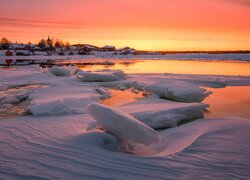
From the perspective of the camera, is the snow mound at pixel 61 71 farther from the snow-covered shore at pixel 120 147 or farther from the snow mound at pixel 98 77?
the snow-covered shore at pixel 120 147

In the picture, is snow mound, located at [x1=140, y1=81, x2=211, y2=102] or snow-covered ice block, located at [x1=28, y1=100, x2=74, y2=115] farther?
snow mound, located at [x1=140, y1=81, x2=211, y2=102]

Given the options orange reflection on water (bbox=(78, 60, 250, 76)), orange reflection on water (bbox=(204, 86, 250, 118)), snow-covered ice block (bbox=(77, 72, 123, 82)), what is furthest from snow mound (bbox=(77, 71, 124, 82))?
orange reflection on water (bbox=(78, 60, 250, 76))

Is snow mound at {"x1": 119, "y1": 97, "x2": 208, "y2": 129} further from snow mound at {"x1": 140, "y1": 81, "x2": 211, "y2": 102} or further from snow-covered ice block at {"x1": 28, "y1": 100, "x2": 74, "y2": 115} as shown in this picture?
snow mound at {"x1": 140, "y1": 81, "x2": 211, "y2": 102}

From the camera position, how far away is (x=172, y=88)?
286 inches

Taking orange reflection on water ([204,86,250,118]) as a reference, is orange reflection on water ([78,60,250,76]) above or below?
above

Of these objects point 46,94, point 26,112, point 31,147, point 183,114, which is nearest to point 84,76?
point 46,94

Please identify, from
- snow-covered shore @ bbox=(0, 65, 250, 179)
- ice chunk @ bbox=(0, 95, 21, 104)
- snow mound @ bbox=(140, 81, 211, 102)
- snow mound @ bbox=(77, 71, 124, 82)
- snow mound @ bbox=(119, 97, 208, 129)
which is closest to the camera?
snow-covered shore @ bbox=(0, 65, 250, 179)

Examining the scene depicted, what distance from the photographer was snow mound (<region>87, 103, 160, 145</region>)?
10.5ft

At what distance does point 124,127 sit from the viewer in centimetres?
325

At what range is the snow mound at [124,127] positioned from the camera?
3.20 meters

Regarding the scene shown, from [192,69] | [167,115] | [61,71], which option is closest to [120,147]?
[167,115]

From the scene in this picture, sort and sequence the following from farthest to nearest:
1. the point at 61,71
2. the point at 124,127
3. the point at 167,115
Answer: the point at 61,71 → the point at 167,115 → the point at 124,127

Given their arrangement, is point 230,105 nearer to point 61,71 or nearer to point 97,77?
point 97,77

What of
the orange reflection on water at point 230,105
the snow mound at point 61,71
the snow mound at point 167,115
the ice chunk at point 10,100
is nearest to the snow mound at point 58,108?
the snow mound at point 167,115
